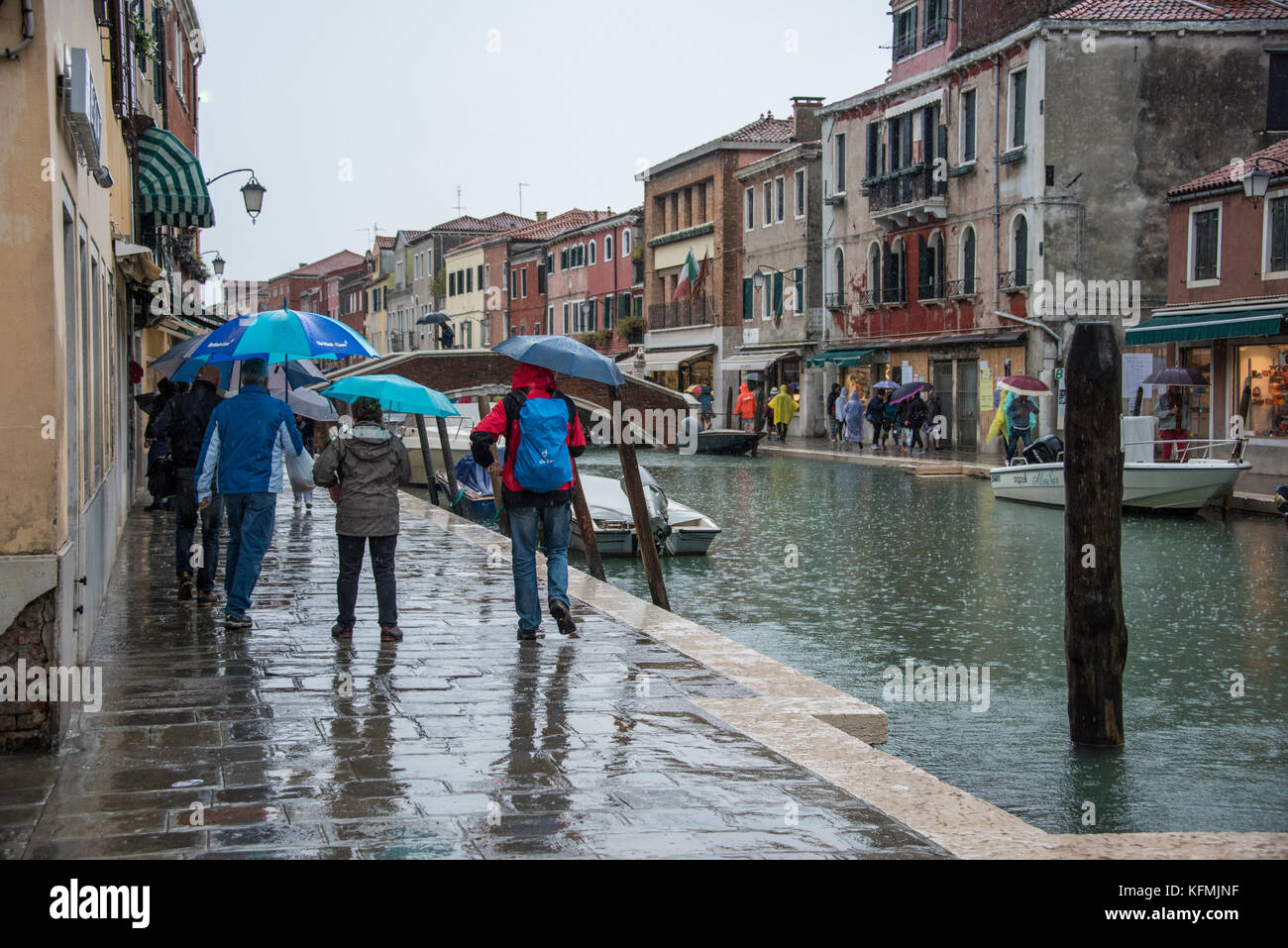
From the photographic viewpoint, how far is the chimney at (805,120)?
164 feet

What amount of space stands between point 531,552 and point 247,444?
196cm

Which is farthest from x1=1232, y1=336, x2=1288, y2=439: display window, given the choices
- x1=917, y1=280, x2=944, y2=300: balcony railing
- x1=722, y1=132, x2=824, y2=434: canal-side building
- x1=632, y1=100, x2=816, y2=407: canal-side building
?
x1=632, y1=100, x2=816, y2=407: canal-side building

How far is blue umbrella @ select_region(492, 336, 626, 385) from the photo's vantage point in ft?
29.2

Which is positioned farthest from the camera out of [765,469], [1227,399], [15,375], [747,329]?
[747,329]

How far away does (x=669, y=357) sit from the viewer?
57.6m

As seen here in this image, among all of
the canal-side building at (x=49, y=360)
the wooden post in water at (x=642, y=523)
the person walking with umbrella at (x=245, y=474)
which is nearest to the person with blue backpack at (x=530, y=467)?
the person walking with umbrella at (x=245, y=474)

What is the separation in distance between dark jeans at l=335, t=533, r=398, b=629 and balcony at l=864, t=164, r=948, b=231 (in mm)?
31185

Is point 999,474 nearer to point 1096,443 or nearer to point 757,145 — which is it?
point 1096,443

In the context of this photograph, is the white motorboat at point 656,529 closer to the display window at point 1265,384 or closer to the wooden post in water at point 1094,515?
the wooden post in water at point 1094,515
